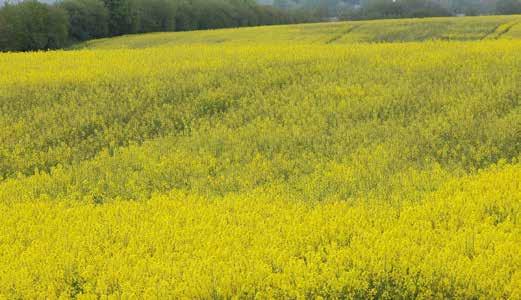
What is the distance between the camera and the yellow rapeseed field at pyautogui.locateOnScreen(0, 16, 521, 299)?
228 inches

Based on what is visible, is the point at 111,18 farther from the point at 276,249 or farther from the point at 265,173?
the point at 276,249

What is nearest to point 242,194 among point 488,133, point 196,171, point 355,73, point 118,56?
point 196,171

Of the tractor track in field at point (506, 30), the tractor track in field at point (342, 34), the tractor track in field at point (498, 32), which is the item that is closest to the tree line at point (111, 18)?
the tractor track in field at point (342, 34)

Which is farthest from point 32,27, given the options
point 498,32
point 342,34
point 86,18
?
point 498,32

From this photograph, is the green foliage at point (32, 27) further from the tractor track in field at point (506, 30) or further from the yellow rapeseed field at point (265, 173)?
the tractor track in field at point (506, 30)

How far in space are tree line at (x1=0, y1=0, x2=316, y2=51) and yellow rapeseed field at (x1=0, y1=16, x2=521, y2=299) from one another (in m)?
25.9

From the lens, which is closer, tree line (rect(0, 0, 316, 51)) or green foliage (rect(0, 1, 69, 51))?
green foliage (rect(0, 1, 69, 51))

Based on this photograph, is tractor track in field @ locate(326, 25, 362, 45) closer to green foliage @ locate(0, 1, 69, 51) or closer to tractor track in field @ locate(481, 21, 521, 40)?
tractor track in field @ locate(481, 21, 521, 40)

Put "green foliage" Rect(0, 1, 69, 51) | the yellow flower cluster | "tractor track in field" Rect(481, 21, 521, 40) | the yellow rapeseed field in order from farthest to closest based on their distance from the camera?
"green foliage" Rect(0, 1, 69, 51) < "tractor track in field" Rect(481, 21, 521, 40) < the yellow rapeseed field < the yellow flower cluster

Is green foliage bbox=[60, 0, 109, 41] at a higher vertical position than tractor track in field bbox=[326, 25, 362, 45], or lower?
higher

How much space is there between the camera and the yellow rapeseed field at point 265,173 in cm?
580

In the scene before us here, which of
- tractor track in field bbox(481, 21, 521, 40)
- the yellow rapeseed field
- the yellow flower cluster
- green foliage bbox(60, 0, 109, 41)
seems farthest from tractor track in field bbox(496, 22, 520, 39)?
green foliage bbox(60, 0, 109, 41)

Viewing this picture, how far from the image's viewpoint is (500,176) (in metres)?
8.66

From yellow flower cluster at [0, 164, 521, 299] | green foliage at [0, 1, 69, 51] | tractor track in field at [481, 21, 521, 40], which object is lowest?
yellow flower cluster at [0, 164, 521, 299]
